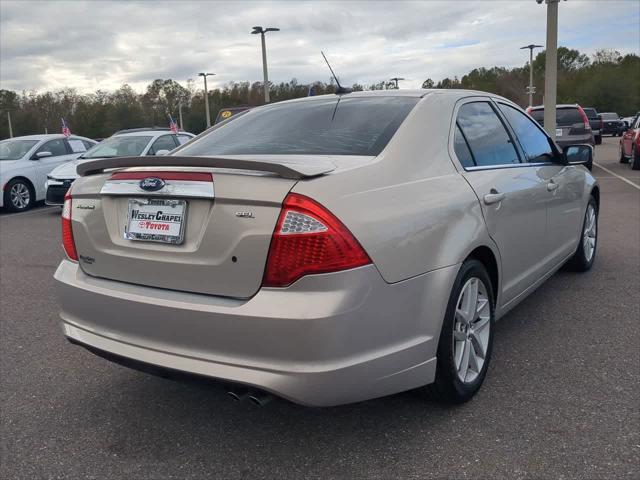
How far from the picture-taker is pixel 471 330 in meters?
3.21

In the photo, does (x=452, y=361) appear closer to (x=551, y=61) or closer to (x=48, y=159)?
(x=551, y=61)

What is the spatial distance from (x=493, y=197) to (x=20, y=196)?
1183 cm

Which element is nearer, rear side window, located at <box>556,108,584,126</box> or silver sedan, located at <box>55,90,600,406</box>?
silver sedan, located at <box>55,90,600,406</box>

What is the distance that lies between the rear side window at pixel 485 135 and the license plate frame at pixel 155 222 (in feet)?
5.57

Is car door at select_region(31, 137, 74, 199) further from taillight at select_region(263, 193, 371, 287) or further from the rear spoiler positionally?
taillight at select_region(263, 193, 371, 287)

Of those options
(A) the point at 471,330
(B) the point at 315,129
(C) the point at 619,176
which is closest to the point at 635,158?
(C) the point at 619,176

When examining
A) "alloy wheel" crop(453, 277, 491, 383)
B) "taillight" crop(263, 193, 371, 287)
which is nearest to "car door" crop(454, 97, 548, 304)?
"alloy wheel" crop(453, 277, 491, 383)

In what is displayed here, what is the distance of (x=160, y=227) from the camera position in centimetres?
265

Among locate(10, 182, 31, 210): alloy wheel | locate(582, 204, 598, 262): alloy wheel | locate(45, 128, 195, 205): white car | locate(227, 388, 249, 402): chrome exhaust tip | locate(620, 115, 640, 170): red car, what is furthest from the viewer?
locate(620, 115, 640, 170): red car

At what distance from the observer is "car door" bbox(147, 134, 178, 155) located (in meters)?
11.9

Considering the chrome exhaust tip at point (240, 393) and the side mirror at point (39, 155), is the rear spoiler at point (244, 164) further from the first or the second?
the side mirror at point (39, 155)

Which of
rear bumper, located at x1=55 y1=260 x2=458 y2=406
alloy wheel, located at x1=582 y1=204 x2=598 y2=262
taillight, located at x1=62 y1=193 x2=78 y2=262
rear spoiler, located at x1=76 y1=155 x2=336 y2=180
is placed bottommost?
alloy wheel, located at x1=582 y1=204 x2=598 y2=262

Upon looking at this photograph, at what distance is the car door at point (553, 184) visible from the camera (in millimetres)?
4285

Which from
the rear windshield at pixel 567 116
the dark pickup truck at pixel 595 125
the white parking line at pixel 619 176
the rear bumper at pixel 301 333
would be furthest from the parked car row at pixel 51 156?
the dark pickup truck at pixel 595 125
